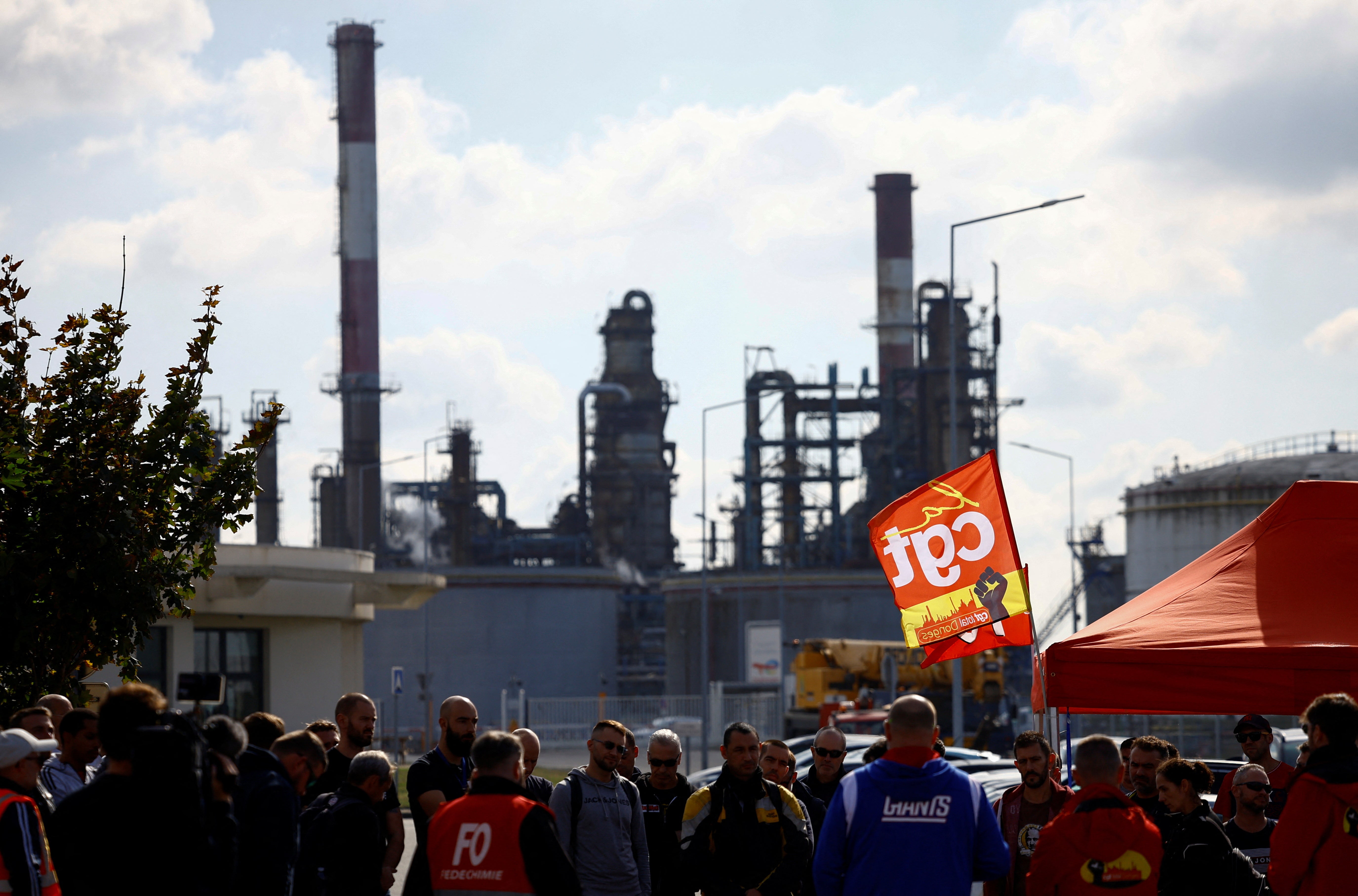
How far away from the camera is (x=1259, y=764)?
967 cm

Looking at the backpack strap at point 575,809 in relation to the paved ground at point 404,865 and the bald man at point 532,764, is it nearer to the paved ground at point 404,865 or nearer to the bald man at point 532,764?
the bald man at point 532,764

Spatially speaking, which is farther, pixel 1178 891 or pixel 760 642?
pixel 760 642

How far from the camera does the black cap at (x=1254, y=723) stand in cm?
974

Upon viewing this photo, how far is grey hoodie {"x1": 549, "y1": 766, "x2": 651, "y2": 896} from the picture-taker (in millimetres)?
7965

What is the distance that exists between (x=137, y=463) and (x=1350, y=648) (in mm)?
7586

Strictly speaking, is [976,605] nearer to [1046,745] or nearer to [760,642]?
[1046,745]

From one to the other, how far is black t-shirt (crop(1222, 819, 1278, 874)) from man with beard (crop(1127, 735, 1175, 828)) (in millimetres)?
450

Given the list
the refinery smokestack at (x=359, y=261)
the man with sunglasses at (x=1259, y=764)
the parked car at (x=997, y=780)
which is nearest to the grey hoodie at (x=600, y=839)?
the man with sunglasses at (x=1259, y=764)

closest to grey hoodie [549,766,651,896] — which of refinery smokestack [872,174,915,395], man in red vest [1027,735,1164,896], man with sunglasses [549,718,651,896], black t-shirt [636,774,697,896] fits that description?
man with sunglasses [549,718,651,896]

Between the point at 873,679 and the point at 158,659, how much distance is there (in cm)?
1791

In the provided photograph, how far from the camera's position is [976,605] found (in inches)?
403

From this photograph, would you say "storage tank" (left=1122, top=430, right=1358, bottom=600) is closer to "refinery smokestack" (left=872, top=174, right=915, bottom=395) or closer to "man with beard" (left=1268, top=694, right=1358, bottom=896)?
"refinery smokestack" (left=872, top=174, right=915, bottom=395)

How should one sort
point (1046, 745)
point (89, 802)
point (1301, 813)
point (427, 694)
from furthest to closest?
point (427, 694)
point (1046, 745)
point (1301, 813)
point (89, 802)

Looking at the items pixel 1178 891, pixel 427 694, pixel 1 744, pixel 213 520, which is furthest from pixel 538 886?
pixel 427 694
